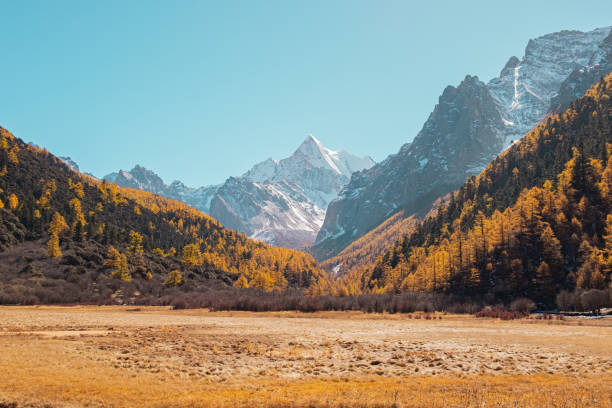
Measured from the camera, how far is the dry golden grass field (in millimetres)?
18172

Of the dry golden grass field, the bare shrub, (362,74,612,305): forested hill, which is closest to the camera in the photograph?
the dry golden grass field

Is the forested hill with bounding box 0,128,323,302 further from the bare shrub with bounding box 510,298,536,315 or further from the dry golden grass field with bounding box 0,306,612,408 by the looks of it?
the bare shrub with bounding box 510,298,536,315

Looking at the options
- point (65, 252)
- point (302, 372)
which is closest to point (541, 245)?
point (302, 372)

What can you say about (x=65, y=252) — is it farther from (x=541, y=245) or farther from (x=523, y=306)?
(x=541, y=245)

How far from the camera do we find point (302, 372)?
25594 millimetres

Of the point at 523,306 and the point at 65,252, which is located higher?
the point at 65,252

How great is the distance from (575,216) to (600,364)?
94.2 m

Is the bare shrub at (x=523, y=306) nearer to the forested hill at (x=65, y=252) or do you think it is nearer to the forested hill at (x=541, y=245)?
the forested hill at (x=541, y=245)

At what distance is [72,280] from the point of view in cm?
11525

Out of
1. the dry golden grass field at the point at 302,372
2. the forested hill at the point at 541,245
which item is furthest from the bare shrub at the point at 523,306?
the dry golden grass field at the point at 302,372

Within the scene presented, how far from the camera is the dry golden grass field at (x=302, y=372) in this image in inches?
715

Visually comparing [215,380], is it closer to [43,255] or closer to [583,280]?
[583,280]

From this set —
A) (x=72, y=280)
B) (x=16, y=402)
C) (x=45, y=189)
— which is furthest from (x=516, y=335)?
(x=45, y=189)

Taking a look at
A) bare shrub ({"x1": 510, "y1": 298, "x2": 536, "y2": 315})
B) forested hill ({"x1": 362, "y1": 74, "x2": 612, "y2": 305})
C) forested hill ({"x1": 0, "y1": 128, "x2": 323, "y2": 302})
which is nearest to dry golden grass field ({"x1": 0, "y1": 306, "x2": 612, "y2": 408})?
bare shrub ({"x1": 510, "y1": 298, "x2": 536, "y2": 315})
